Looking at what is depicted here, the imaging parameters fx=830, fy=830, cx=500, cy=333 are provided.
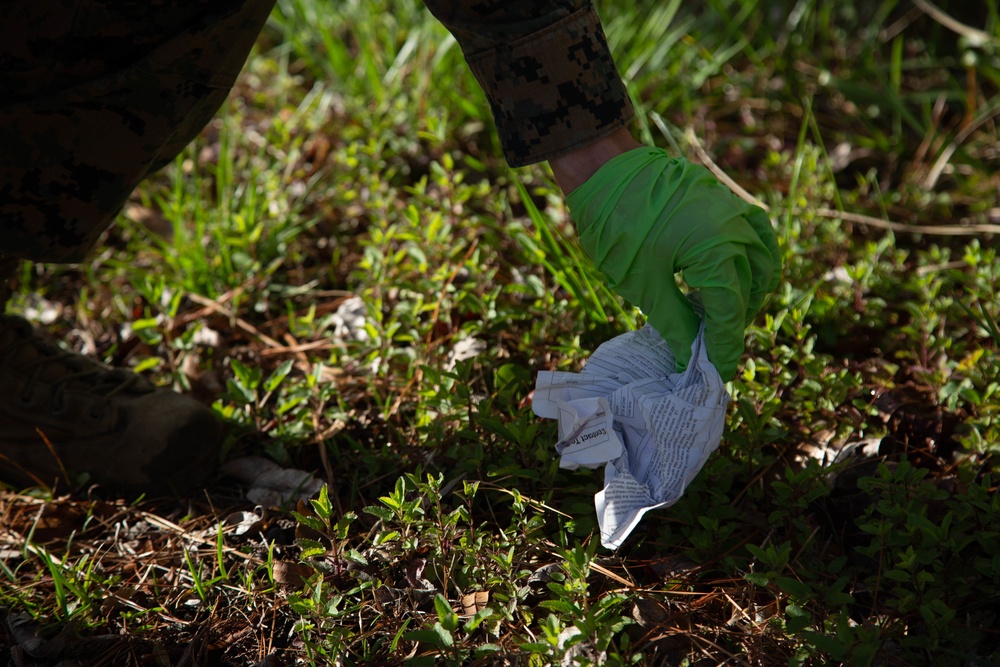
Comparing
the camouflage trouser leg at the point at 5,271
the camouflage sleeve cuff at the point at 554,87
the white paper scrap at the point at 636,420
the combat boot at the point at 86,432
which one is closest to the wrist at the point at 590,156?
the camouflage sleeve cuff at the point at 554,87

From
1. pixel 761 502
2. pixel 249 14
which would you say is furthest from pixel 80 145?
pixel 761 502

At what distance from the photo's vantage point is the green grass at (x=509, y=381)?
136 cm

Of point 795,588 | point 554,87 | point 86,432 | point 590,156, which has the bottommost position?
point 86,432

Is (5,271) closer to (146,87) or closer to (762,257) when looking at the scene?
(146,87)

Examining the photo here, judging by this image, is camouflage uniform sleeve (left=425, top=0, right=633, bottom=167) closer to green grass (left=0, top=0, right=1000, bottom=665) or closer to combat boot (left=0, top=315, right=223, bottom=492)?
green grass (left=0, top=0, right=1000, bottom=665)

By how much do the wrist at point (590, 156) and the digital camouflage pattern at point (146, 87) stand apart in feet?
0.07

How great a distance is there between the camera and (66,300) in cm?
235

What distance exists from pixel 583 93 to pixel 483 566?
811mm

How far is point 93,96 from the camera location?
57.9 inches

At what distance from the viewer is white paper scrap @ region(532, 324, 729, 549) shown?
1388mm

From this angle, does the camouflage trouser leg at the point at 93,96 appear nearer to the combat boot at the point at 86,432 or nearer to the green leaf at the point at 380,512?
the combat boot at the point at 86,432

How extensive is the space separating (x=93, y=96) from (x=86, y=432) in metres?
0.72

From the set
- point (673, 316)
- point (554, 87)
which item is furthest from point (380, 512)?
point (554, 87)

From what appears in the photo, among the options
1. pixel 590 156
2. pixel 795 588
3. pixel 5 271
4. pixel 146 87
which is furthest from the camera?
pixel 5 271
